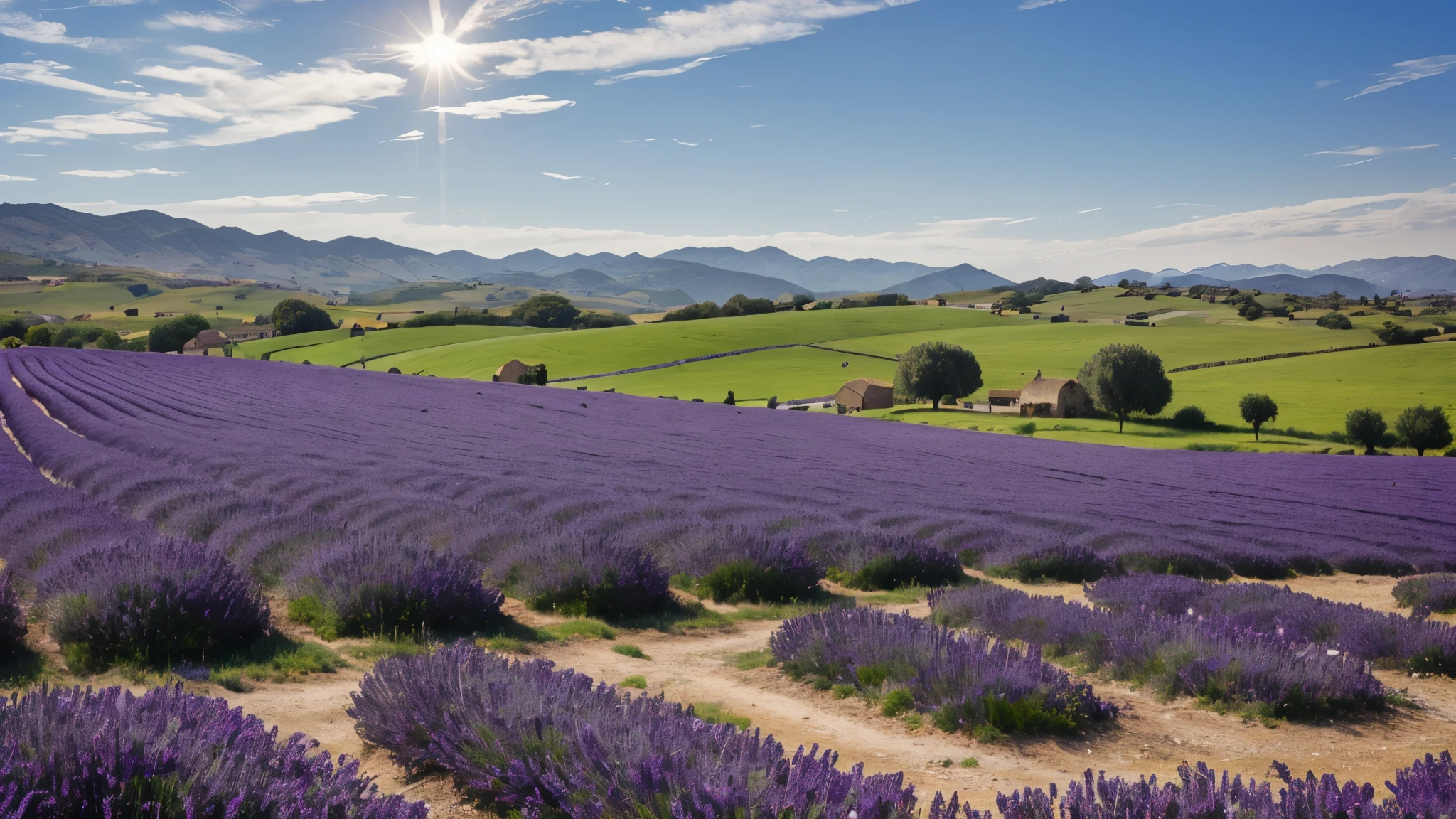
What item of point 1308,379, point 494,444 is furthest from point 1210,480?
point 1308,379

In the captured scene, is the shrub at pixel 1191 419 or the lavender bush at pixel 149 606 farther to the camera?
the shrub at pixel 1191 419

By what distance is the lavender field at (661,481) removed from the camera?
9344mm

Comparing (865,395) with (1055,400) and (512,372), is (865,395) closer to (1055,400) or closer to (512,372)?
(1055,400)

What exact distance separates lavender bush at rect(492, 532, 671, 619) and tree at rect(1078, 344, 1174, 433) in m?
49.8

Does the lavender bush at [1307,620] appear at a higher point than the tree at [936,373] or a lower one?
higher

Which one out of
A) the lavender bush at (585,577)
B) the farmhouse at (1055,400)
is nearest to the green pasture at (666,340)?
the farmhouse at (1055,400)

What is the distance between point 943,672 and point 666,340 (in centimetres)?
8505

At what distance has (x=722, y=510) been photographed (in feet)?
35.8

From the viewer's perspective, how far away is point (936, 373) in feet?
194

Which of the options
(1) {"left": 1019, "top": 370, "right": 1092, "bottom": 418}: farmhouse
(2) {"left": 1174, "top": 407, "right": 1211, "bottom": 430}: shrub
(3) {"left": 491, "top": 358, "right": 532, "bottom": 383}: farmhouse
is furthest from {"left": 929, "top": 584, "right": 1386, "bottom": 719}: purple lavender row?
(3) {"left": 491, "top": 358, "right": 532, "bottom": 383}: farmhouse

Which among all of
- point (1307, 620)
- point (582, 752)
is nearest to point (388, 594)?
point (582, 752)

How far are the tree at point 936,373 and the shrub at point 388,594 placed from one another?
54137mm

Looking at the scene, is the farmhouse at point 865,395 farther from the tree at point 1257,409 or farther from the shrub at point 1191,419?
the tree at point 1257,409

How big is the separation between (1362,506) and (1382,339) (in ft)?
242
